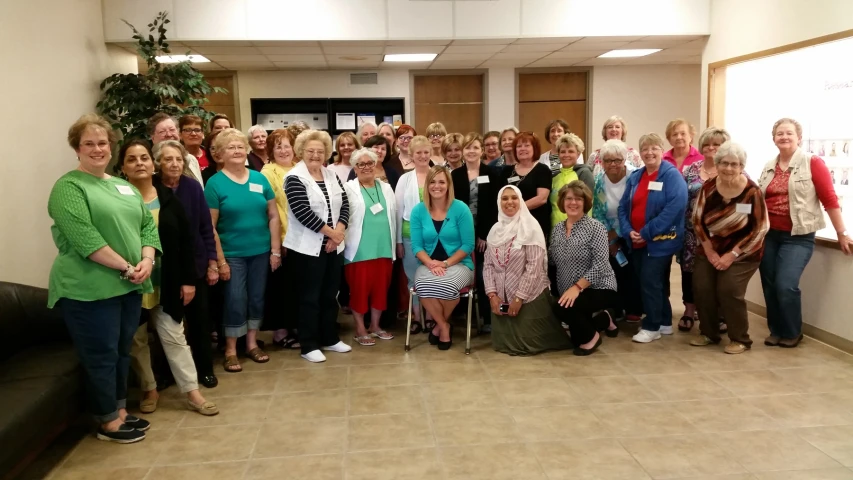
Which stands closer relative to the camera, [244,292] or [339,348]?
[244,292]

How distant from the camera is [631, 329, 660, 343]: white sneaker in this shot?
4535 mm

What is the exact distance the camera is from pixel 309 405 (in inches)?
138

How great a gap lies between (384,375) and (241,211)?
1.44 metres

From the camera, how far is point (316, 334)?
4.32 m

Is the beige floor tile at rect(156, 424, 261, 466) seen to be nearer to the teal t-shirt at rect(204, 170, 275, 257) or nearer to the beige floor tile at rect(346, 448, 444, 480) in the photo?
the beige floor tile at rect(346, 448, 444, 480)

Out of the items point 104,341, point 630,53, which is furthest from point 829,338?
point 630,53

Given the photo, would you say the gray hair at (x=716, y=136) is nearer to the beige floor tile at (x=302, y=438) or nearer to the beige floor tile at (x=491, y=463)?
the beige floor tile at (x=491, y=463)

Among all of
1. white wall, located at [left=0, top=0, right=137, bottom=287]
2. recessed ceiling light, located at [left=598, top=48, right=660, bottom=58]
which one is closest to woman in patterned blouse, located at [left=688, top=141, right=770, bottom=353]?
recessed ceiling light, located at [left=598, top=48, right=660, bottom=58]

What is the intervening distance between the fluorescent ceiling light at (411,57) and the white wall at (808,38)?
3750mm

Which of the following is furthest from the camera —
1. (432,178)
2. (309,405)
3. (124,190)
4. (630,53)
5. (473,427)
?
(630,53)

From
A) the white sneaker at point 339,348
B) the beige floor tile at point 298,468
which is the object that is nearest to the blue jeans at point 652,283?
the white sneaker at point 339,348

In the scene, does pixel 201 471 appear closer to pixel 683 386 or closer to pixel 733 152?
pixel 683 386

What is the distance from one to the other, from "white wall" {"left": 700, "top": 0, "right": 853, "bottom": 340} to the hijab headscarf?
2.16 metres

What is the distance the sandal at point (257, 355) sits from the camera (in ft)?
14.0
